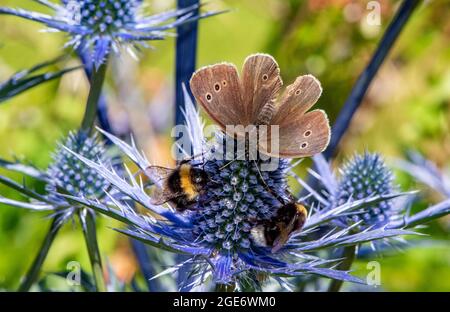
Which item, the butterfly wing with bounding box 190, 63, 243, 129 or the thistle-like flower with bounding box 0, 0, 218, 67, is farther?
the thistle-like flower with bounding box 0, 0, 218, 67

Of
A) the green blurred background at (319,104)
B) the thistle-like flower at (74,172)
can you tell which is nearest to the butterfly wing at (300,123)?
the thistle-like flower at (74,172)

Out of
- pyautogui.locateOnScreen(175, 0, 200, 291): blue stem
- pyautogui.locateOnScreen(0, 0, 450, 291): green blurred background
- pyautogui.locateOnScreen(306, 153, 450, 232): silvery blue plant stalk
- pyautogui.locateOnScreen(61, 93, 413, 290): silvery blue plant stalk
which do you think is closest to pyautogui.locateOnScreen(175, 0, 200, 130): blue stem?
pyautogui.locateOnScreen(175, 0, 200, 291): blue stem

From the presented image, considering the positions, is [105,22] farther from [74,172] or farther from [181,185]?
[181,185]

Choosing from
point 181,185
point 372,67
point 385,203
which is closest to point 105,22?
point 181,185

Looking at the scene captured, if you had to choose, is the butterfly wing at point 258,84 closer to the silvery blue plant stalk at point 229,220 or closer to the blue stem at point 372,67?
the silvery blue plant stalk at point 229,220

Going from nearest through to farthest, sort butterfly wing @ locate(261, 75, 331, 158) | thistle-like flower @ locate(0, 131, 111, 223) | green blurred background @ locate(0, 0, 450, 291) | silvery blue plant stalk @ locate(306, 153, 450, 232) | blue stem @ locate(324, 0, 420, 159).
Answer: butterfly wing @ locate(261, 75, 331, 158) → silvery blue plant stalk @ locate(306, 153, 450, 232) → thistle-like flower @ locate(0, 131, 111, 223) → blue stem @ locate(324, 0, 420, 159) → green blurred background @ locate(0, 0, 450, 291)

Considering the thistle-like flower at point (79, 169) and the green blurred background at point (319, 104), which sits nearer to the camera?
the thistle-like flower at point (79, 169)

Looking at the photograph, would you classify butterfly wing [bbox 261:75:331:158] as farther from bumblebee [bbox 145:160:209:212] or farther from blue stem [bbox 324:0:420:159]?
blue stem [bbox 324:0:420:159]

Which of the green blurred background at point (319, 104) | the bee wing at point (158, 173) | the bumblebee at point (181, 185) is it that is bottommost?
the bumblebee at point (181, 185)
